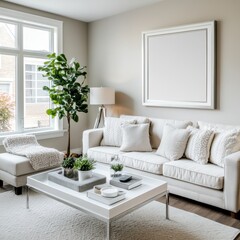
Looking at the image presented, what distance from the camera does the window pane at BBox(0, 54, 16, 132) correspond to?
14.7 feet

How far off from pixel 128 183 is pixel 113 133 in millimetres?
1786

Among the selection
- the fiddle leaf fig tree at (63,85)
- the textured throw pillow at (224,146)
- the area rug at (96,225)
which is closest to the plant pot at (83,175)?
the area rug at (96,225)

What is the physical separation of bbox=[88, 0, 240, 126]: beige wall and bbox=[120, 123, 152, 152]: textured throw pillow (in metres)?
0.60

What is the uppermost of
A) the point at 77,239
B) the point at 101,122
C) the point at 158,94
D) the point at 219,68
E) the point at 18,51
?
the point at 18,51

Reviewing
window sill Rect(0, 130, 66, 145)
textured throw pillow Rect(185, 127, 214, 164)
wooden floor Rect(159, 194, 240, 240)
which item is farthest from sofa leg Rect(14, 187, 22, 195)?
textured throw pillow Rect(185, 127, 214, 164)

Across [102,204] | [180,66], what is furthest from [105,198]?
[180,66]

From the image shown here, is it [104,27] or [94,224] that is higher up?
[104,27]

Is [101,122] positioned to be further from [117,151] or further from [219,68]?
[219,68]

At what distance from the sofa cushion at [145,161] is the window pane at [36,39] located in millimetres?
2618

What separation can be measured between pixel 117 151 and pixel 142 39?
6.43 ft

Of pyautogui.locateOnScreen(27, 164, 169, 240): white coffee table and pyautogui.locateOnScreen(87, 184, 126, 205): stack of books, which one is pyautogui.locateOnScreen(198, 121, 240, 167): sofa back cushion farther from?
pyautogui.locateOnScreen(87, 184, 126, 205): stack of books

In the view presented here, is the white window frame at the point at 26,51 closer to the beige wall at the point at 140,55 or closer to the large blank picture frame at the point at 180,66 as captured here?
the beige wall at the point at 140,55

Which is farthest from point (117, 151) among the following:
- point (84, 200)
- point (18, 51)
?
point (18, 51)

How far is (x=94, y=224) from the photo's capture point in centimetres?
268
